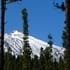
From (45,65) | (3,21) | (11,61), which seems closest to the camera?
(3,21)

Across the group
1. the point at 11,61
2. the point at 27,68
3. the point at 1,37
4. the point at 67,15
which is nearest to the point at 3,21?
the point at 1,37

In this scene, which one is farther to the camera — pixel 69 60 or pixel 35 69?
pixel 35 69

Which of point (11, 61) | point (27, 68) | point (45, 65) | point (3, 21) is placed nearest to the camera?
point (3, 21)

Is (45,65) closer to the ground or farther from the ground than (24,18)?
closer to the ground

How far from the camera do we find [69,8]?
404 inches

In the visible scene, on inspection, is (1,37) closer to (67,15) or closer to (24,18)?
(67,15)

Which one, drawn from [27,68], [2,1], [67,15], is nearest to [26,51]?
[27,68]

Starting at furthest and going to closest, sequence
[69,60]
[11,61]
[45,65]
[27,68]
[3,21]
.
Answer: [11,61] → [45,65] → [27,68] → [3,21] → [69,60]

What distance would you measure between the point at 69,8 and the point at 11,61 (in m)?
107

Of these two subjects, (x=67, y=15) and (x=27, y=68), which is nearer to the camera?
(x=67, y=15)

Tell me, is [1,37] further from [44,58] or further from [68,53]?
[44,58]

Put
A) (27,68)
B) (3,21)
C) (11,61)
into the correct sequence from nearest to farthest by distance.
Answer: (3,21) → (27,68) → (11,61)

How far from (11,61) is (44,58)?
1244cm

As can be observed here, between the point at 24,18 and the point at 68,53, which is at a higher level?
the point at 24,18
